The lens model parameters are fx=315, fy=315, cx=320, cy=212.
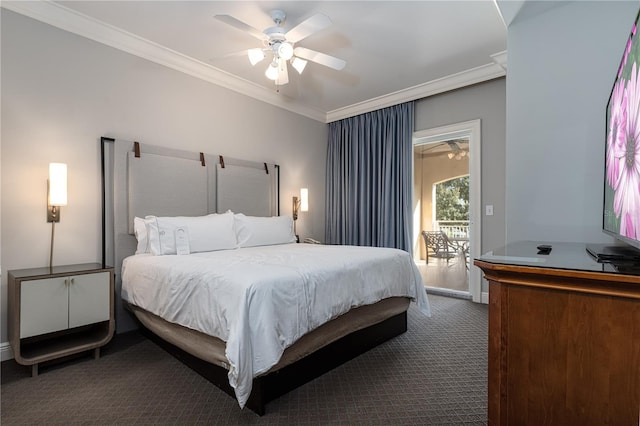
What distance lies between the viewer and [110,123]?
9.47 feet

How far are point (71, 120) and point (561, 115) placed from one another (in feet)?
11.9

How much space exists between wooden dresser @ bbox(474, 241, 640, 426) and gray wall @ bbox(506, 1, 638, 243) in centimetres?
114

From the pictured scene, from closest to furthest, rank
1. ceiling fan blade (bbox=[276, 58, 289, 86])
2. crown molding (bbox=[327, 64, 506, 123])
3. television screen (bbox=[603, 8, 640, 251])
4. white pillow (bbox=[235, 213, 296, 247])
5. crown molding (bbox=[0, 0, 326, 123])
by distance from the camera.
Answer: television screen (bbox=[603, 8, 640, 251])
crown molding (bbox=[0, 0, 326, 123])
ceiling fan blade (bbox=[276, 58, 289, 86])
white pillow (bbox=[235, 213, 296, 247])
crown molding (bbox=[327, 64, 506, 123])

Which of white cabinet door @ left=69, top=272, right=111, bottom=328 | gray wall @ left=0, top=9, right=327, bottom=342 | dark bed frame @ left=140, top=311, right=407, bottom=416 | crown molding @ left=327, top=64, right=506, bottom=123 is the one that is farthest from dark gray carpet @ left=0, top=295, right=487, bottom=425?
crown molding @ left=327, top=64, right=506, bottom=123

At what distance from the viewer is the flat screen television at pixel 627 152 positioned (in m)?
0.92

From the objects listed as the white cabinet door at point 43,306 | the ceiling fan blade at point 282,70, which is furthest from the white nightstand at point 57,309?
the ceiling fan blade at point 282,70

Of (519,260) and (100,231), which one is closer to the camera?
(519,260)

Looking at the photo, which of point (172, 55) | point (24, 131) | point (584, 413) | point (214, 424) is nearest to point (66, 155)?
point (24, 131)

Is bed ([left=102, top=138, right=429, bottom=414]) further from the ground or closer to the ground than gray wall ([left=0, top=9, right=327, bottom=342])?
closer to the ground

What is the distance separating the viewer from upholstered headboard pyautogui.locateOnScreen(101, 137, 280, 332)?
286cm

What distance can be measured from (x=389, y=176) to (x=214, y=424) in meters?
3.63

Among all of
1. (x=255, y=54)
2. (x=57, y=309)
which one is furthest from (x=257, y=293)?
(x=255, y=54)

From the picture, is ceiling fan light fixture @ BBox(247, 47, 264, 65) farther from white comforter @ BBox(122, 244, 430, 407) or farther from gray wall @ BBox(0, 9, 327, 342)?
white comforter @ BBox(122, 244, 430, 407)

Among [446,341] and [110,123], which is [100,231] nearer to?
[110,123]
